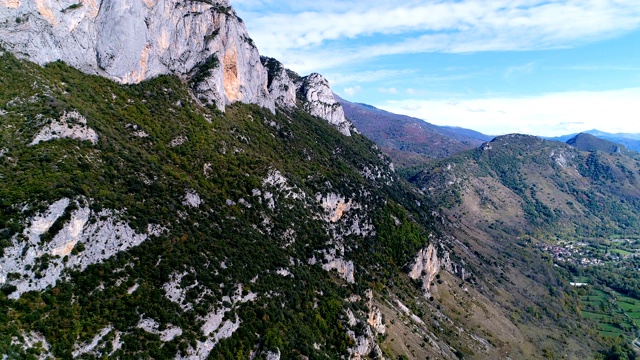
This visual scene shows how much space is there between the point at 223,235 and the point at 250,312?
57.9ft

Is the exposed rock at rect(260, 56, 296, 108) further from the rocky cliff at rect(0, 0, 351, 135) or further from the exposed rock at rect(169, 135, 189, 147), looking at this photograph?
the exposed rock at rect(169, 135, 189, 147)

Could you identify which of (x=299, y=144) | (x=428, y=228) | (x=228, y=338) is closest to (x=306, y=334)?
(x=228, y=338)

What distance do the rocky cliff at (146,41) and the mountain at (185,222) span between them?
0.48 metres

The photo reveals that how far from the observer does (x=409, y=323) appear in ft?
376

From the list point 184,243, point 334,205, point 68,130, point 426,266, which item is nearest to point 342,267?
point 334,205

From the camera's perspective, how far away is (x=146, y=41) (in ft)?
345

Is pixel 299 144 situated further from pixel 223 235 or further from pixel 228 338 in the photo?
pixel 228 338

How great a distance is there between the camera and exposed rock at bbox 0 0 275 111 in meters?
81.8

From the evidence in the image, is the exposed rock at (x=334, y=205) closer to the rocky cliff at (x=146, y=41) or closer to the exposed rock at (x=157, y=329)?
the rocky cliff at (x=146, y=41)

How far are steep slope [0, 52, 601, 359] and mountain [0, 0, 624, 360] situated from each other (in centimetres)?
31

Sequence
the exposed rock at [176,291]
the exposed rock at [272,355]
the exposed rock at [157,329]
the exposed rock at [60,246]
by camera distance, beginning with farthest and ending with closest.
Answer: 1. the exposed rock at [272,355]
2. the exposed rock at [176,291]
3. the exposed rock at [157,329]
4. the exposed rock at [60,246]

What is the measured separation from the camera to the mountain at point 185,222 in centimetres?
5141

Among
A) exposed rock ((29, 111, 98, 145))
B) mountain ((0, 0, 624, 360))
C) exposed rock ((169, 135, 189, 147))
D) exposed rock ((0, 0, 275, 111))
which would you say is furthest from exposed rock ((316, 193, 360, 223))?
exposed rock ((29, 111, 98, 145))

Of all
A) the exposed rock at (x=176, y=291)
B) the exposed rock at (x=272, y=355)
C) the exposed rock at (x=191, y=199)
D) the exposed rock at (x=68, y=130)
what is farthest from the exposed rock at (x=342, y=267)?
the exposed rock at (x=68, y=130)
